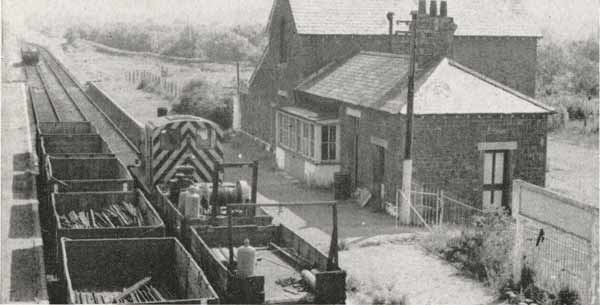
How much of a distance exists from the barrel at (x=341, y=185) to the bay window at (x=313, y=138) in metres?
1.52

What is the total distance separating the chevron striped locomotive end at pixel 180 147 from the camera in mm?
16438

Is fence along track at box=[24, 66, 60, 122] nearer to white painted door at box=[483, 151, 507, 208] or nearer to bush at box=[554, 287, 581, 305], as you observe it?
white painted door at box=[483, 151, 507, 208]

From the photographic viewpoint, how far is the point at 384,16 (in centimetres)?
2675

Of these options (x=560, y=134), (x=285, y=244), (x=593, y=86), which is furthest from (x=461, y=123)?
(x=593, y=86)

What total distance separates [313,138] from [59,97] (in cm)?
2110

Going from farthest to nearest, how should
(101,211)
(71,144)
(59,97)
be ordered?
(59,97)
(71,144)
(101,211)

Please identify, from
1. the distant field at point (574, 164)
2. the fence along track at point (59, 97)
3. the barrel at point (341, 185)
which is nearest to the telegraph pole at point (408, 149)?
the barrel at point (341, 185)

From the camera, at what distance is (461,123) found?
18.5 metres

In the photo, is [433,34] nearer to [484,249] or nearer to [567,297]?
[484,249]

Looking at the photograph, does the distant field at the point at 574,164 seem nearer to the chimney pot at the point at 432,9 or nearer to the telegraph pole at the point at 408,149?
the telegraph pole at the point at 408,149

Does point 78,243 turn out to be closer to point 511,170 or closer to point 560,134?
point 511,170

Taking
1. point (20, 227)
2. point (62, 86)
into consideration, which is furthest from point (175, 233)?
point (62, 86)

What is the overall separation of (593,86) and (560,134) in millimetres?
12460

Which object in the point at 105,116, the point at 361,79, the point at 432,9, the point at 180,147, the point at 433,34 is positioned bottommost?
the point at 105,116
